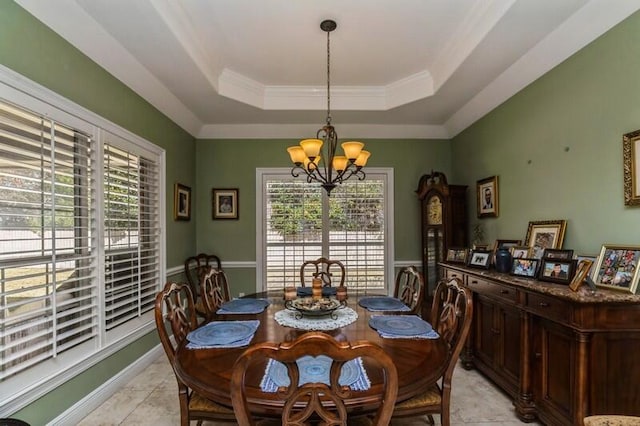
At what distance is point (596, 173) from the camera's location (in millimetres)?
2285

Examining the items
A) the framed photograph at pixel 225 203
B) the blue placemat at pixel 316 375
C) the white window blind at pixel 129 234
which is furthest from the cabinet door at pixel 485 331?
the framed photograph at pixel 225 203

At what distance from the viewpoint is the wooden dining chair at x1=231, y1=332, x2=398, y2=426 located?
999 millimetres

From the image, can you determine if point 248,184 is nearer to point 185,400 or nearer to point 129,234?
point 129,234

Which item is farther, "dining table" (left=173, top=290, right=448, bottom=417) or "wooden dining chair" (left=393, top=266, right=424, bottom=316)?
"wooden dining chair" (left=393, top=266, right=424, bottom=316)

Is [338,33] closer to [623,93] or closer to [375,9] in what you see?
[375,9]

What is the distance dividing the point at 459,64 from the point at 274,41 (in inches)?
63.3

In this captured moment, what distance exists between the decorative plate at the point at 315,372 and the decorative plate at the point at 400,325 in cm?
49

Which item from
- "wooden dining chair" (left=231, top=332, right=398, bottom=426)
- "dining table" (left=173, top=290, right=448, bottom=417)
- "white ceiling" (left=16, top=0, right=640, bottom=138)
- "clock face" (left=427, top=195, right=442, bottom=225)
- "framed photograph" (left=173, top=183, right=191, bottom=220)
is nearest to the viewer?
"wooden dining chair" (left=231, top=332, right=398, bottom=426)

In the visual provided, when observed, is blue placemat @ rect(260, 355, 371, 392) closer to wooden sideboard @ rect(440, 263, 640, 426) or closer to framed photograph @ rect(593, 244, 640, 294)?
wooden sideboard @ rect(440, 263, 640, 426)

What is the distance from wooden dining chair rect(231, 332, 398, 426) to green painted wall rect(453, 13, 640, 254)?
1.96m

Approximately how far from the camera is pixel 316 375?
4.36 ft

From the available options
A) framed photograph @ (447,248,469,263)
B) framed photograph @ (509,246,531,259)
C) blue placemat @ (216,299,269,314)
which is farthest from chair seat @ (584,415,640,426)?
framed photograph @ (447,248,469,263)

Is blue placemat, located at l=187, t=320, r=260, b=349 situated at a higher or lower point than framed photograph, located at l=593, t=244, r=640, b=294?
lower

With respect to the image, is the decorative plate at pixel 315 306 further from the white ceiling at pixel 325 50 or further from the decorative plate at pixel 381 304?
the white ceiling at pixel 325 50
